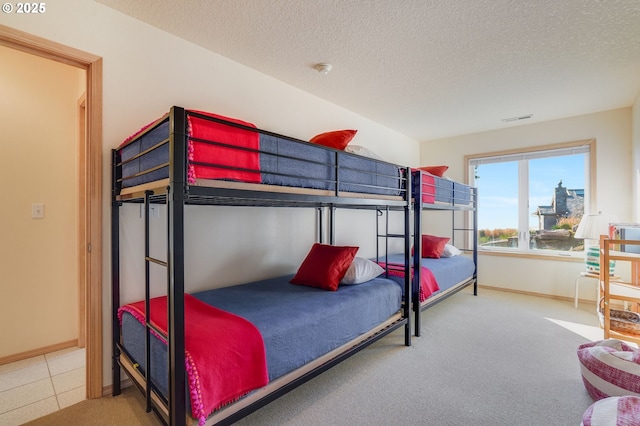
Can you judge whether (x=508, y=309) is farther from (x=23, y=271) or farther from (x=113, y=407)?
(x=23, y=271)

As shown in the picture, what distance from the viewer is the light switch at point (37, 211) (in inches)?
94.3

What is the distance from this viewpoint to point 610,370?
5.61 ft

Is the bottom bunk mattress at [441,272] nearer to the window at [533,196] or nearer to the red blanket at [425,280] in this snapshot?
the red blanket at [425,280]

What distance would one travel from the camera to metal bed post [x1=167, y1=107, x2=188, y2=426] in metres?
1.19

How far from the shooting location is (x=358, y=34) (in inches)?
85.0

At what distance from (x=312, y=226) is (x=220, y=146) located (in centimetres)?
203

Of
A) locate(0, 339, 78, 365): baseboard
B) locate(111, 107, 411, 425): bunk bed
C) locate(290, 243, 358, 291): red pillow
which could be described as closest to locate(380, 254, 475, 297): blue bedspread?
locate(290, 243, 358, 291): red pillow

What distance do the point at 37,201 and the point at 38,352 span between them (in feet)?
4.00

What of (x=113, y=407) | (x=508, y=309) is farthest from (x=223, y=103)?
(x=508, y=309)

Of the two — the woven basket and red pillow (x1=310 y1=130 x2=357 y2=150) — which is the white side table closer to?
the woven basket

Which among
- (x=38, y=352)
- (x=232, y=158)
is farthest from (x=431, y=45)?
(x=38, y=352)

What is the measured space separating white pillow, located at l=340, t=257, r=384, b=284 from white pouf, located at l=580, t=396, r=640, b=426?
1.50 metres

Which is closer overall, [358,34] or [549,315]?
[358,34]

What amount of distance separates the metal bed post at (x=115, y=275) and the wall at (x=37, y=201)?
1062mm
